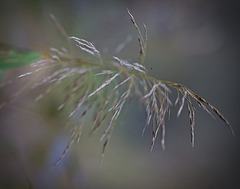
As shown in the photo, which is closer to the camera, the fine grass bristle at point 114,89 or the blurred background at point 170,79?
the fine grass bristle at point 114,89

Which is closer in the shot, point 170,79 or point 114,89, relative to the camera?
point 114,89

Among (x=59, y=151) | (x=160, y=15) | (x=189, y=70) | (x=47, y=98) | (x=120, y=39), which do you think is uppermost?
(x=160, y=15)

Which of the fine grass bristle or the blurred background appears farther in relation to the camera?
the blurred background

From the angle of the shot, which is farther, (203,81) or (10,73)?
(203,81)

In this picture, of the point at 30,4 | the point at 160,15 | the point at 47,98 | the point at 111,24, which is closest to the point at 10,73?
the point at 47,98

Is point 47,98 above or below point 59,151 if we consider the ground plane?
above

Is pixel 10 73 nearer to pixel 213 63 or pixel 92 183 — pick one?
pixel 92 183
